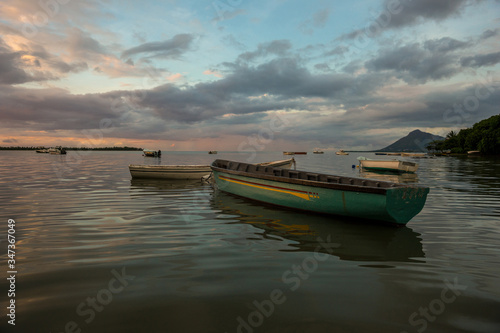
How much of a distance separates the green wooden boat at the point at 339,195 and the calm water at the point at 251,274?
54 centimetres

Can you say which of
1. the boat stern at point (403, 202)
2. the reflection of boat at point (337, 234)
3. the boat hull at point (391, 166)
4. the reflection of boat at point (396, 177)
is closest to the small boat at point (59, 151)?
the boat hull at point (391, 166)

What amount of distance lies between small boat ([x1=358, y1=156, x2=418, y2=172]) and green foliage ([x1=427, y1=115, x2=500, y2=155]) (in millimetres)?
70109

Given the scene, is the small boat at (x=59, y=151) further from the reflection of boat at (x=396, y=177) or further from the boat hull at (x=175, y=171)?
the reflection of boat at (x=396, y=177)

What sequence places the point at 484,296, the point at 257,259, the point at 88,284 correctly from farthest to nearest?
the point at 257,259, the point at 88,284, the point at 484,296

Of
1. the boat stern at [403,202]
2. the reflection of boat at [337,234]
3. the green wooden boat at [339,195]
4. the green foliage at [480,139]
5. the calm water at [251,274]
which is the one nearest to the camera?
the calm water at [251,274]

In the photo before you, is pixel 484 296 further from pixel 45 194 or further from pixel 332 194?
pixel 45 194

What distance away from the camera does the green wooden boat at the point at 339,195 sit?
8.60 metres

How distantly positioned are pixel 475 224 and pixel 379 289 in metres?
7.16

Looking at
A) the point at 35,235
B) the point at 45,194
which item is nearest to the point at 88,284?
the point at 35,235

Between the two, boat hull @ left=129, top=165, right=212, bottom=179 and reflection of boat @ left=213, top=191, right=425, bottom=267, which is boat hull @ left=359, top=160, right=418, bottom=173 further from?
reflection of boat @ left=213, top=191, right=425, bottom=267

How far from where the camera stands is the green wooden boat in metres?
8.60

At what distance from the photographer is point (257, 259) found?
20.0 ft

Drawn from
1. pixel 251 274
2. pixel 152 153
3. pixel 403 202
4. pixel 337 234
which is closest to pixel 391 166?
pixel 403 202

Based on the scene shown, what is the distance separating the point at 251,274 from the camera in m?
5.29
